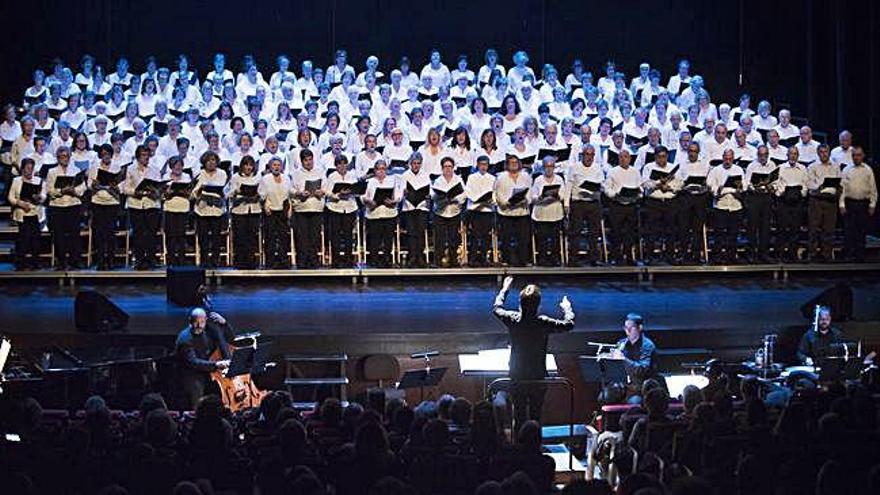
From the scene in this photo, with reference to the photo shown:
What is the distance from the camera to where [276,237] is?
1354cm

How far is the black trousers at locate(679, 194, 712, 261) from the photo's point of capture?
1370 cm

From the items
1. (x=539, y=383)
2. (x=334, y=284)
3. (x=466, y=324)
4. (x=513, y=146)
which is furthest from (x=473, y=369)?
(x=513, y=146)

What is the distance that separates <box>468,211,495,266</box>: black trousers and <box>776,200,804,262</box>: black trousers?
2978mm

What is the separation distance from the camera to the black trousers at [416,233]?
13555 mm

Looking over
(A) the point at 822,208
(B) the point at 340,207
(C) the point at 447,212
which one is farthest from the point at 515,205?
(A) the point at 822,208

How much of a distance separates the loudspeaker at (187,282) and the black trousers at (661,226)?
15.4 feet

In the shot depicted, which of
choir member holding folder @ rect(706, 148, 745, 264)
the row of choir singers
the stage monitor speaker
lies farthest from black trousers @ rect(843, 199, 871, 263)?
the stage monitor speaker

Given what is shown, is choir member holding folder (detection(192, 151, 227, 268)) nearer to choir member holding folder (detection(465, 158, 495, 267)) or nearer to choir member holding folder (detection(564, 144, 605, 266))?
choir member holding folder (detection(465, 158, 495, 267))

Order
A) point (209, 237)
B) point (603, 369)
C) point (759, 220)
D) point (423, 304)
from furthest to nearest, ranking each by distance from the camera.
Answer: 1. point (759, 220)
2. point (209, 237)
3. point (423, 304)
4. point (603, 369)

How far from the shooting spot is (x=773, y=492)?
6738mm

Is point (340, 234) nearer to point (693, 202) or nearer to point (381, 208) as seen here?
point (381, 208)

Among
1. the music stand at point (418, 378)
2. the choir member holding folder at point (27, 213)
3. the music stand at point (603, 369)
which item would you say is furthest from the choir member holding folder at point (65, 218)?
the music stand at point (603, 369)

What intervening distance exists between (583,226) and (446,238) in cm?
142

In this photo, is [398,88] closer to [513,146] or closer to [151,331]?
[513,146]
